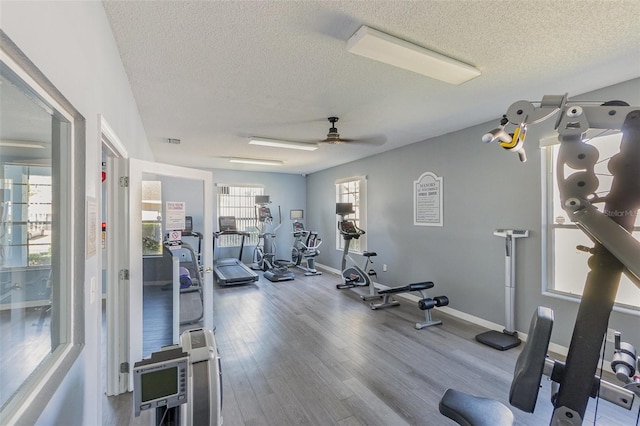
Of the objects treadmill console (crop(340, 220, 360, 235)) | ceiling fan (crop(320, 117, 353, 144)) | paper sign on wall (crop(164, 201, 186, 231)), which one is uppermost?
ceiling fan (crop(320, 117, 353, 144))

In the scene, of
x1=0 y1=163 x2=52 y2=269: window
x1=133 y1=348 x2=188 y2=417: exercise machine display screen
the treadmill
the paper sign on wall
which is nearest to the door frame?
the paper sign on wall

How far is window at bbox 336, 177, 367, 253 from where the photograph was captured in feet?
Result: 19.8

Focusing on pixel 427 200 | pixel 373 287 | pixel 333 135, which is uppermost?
pixel 333 135

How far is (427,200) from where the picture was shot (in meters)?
4.55

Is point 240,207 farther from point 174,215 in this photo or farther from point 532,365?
point 532,365

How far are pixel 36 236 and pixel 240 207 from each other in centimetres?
693

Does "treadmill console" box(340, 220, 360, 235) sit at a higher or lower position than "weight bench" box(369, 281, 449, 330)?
higher

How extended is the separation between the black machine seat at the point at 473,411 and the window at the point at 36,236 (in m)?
1.91

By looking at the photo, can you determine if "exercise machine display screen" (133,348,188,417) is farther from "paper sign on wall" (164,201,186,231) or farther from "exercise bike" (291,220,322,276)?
"exercise bike" (291,220,322,276)

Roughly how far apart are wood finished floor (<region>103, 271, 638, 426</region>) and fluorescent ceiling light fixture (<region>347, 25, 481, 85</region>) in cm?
253

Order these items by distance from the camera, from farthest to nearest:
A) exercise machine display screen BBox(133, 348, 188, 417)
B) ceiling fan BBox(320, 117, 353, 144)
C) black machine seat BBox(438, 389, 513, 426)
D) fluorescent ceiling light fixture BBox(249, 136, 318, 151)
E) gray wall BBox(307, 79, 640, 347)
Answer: fluorescent ceiling light fixture BBox(249, 136, 318, 151) < ceiling fan BBox(320, 117, 353, 144) < gray wall BBox(307, 79, 640, 347) < black machine seat BBox(438, 389, 513, 426) < exercise machine display screen BBox(133, 348, 188, 417)

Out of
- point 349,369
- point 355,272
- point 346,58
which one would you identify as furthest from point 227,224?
point 346,58

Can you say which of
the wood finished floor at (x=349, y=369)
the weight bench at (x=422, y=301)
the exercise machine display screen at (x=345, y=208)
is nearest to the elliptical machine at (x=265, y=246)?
the exercise machine display screen at (x=345, y=208)

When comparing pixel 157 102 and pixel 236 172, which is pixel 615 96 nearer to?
pixel 157 102
